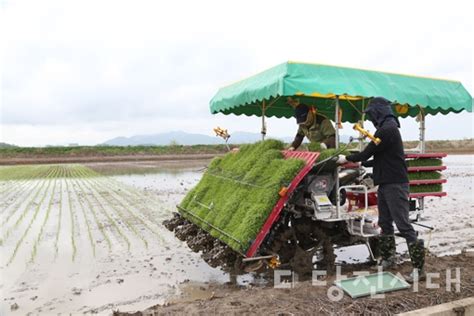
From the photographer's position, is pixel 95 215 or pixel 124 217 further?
pixel 95 215

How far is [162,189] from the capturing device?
15844 mm

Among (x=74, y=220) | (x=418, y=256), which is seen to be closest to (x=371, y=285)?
(x=418, y=256)

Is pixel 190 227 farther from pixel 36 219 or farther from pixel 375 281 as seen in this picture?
pixel 36 219

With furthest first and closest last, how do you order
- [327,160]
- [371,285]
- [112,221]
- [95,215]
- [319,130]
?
[95,215] → [112,221] → [319,130] → [327,160] → [371,285]

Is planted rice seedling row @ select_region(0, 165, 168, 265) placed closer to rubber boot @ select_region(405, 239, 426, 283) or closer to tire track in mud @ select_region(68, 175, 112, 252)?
tire track in mud @ select_region(68, 175, 112, 252)

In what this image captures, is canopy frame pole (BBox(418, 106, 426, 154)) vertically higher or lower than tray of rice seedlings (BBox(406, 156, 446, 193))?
higher

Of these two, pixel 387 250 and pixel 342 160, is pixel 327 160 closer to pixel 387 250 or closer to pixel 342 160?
pixel 342 160

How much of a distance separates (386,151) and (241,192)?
2167mm

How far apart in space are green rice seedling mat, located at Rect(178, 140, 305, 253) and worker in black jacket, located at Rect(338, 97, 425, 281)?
93cm

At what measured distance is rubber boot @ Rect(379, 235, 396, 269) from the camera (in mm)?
4848

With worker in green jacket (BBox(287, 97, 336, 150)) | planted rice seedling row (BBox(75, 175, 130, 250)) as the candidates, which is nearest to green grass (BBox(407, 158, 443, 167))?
worker in green jacket (BBox(287, 97, 336, 150))

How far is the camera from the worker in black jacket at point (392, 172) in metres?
4.46

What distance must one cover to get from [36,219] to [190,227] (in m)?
4.79

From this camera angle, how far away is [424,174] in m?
5.88
